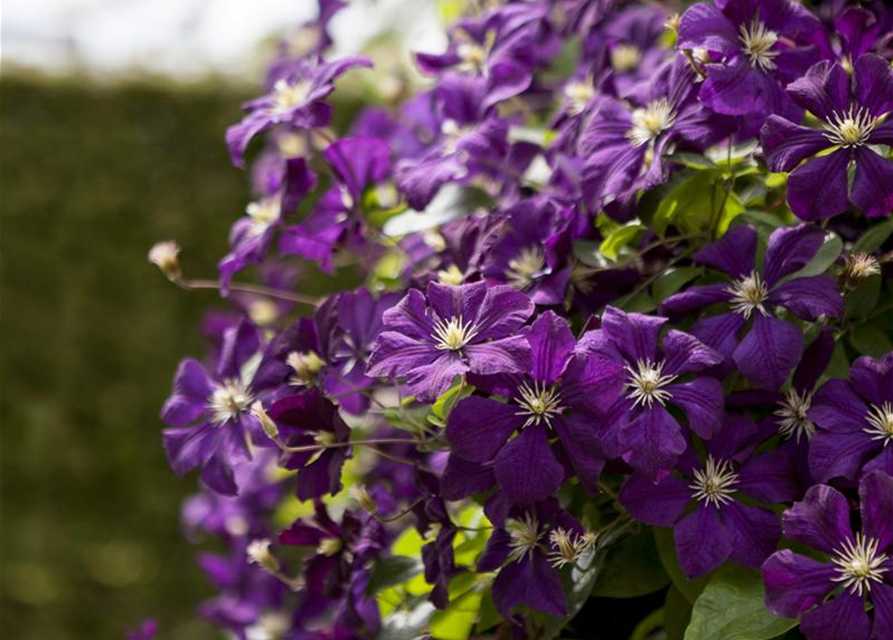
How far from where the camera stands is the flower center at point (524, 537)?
81cm

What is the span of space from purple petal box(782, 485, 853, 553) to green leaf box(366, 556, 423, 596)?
1.21 feet

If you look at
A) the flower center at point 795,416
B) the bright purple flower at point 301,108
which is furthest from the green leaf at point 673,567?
the bright purple flower at point 301,108

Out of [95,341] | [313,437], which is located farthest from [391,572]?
[95,341]

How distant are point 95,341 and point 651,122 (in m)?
3.44

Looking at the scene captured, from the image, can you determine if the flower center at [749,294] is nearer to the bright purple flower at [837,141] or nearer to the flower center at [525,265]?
the bright purple flower at [837,141]

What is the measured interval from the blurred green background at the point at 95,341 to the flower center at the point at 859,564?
11.1 feet

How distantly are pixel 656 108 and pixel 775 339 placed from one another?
23 centimetres

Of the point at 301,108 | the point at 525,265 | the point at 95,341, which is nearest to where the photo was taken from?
the point at 525,265

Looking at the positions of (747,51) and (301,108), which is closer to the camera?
(747,51)

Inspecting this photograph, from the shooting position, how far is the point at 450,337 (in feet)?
2.50

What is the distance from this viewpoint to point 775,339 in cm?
76

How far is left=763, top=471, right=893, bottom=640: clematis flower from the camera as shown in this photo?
2.21 feet

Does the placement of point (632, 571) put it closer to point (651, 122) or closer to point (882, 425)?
point (882, 425)

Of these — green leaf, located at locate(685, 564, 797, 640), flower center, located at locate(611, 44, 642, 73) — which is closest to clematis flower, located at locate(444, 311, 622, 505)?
green leaf, located at locate(685, 564, 797, 640)
